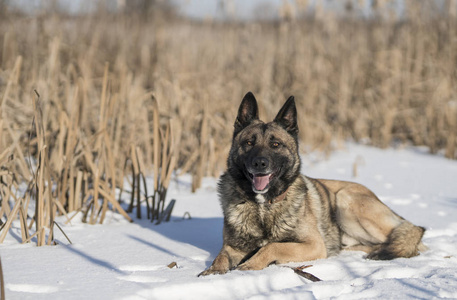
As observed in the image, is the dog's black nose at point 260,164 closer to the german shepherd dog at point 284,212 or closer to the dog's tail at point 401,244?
the german shepherd dog at point 284,212

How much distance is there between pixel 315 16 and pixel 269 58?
226cm

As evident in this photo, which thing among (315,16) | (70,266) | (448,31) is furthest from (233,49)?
(70,266)

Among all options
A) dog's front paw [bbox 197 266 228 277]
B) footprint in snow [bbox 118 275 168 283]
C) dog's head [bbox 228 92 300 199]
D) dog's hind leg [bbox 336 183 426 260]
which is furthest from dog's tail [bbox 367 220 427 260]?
footprint in snow [bbox 118 275 168 283]

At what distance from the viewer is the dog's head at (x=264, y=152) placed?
3.31 m

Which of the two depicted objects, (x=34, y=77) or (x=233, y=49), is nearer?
(x=34, y=77)

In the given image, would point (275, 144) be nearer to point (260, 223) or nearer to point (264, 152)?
point (264, 152)

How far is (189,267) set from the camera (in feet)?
9.50

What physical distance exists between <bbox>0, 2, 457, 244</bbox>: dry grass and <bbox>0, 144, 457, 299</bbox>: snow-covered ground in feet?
4.97

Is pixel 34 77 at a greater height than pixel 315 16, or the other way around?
pixel 315 16

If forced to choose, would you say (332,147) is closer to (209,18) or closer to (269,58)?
(269,58)

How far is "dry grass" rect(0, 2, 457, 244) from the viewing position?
5922 mm

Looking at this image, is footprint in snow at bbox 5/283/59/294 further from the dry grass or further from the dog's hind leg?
the dry grass

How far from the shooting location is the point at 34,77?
6.05 meters

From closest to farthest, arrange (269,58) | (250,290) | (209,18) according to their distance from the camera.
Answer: (250,290) < (269,58) < (209,18)
